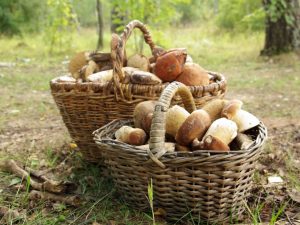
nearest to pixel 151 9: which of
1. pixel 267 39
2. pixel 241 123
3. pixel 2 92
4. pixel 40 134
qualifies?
pixel 267 39

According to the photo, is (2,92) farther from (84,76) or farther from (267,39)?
(267,39)

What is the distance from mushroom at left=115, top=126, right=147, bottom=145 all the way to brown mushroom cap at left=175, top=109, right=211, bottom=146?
0.17 metres

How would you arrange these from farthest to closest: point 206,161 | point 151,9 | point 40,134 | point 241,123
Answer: point 151,9, point 40,134, point 241,123, point 206,161

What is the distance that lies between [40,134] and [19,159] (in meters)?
0.70

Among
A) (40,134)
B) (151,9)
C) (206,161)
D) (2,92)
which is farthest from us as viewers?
(151,9)

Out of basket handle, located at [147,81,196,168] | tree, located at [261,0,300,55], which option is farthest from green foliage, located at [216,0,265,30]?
basket handle, located at [147,81,196,168]

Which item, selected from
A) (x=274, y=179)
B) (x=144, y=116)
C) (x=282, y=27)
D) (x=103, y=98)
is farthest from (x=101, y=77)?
(x=282, y=27)

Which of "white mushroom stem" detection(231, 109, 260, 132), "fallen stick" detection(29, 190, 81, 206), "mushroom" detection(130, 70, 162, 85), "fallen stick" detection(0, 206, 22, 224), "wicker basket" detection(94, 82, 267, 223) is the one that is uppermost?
"mushroom" detection(130, 70, 162, 85)

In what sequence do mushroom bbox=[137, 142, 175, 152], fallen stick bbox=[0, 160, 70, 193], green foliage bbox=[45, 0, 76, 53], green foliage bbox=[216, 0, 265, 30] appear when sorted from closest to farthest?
mushroom bbox=[137, 142, 175, 152] < fallen stick bbox=[0, 160, 70, 193] < green foliage bbox=[45, 0, 76, 53] < green foliage bbox=[216, 0, 265, 30]

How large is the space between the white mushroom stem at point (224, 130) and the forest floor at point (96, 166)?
1.09 feet

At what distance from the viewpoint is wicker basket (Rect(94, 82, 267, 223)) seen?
171 cm

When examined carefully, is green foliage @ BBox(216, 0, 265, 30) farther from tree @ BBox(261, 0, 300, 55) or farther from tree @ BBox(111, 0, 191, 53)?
tree @ BBox(111, 0, 191, 53)

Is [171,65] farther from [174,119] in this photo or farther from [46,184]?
[46,184]

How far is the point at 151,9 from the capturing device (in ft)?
24.1
